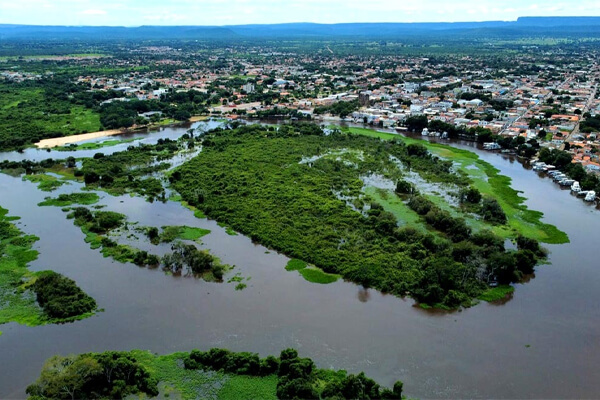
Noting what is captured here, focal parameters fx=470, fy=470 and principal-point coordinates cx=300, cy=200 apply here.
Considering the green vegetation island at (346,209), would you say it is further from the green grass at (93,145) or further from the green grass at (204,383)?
the green grass at (204,383)

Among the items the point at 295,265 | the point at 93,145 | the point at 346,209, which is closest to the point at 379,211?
the point at 346,209

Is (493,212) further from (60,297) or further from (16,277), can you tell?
(16,277)

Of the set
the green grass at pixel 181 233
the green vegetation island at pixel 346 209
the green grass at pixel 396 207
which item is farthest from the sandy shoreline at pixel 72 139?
the green grass at pixel 396 207

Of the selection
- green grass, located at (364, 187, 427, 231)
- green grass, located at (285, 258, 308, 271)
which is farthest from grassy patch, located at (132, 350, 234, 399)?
green grass, located at (364, 187, 427, 231)

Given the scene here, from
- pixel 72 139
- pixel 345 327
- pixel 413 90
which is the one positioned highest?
pixel 413 90

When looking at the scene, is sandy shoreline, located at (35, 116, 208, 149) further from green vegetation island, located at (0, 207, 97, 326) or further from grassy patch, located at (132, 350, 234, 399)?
grassy patch, located at (132, 350, 234, 399)

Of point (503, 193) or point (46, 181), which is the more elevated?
point (46, 181)
